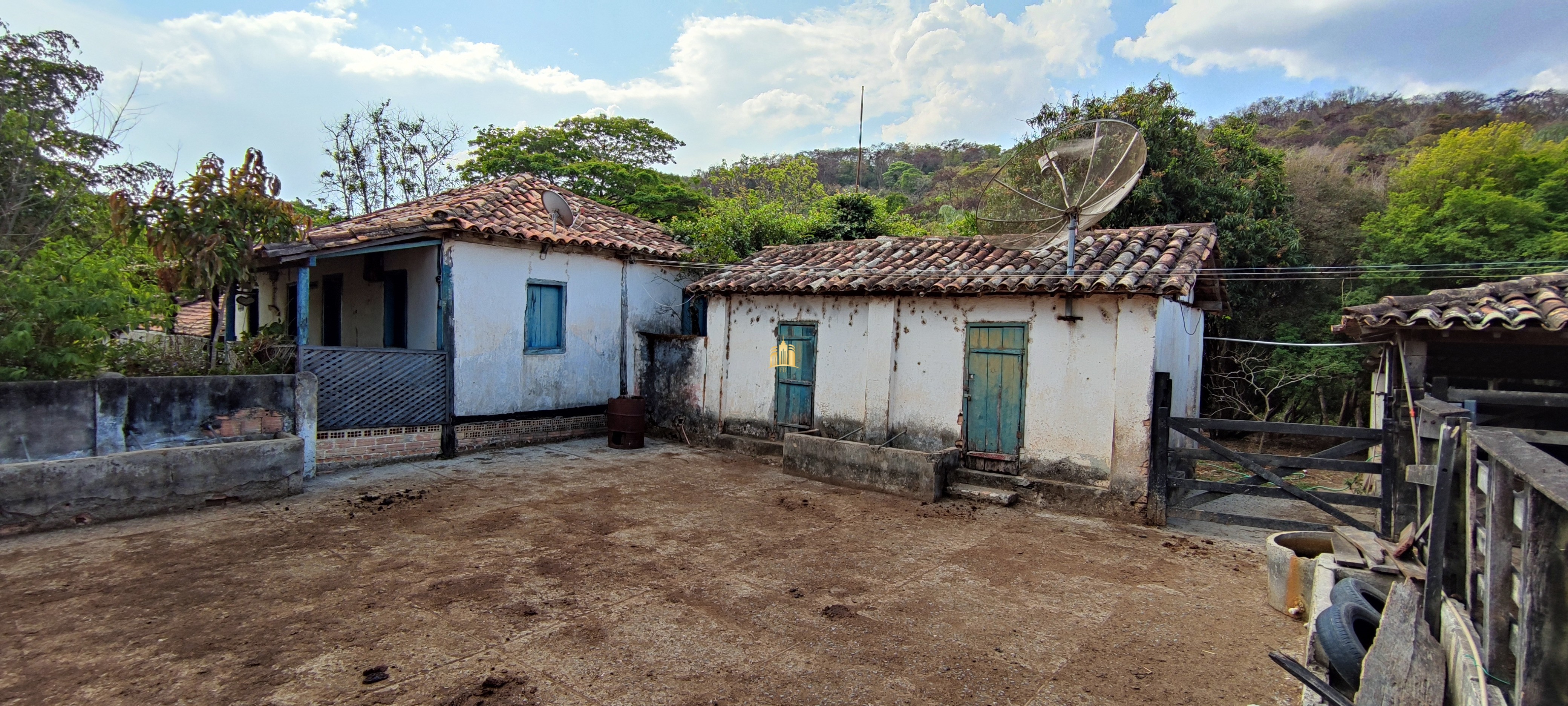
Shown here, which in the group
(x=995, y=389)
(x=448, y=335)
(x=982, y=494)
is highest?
(x=448, y=335)

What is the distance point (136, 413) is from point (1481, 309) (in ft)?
40.1

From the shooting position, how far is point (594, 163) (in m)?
25.4

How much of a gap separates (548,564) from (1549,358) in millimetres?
8852

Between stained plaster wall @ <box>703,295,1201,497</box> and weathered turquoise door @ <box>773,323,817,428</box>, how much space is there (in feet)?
0.38

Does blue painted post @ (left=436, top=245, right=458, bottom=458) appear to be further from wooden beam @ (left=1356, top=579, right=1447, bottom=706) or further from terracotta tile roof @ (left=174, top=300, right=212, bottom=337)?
wooden beam @ (left=1356, top=579, right=1447, bottom=706)

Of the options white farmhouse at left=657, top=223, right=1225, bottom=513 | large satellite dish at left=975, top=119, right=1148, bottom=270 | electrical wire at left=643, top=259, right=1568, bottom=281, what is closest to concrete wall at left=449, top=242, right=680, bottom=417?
electrical wire at left=643, top=259, right=1568, bottom=281

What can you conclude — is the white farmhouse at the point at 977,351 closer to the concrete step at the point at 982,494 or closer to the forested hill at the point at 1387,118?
the concrete step at the point at 982,494

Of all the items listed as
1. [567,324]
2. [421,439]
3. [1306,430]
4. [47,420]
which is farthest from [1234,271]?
[47,420]

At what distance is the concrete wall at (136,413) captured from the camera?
249 inches

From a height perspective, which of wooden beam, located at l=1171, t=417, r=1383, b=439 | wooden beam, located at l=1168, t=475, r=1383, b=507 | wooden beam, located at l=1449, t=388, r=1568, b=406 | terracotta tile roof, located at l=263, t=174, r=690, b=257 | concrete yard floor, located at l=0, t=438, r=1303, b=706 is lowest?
concrete yard floor, located at l=0, t=438, r=1303, b=706

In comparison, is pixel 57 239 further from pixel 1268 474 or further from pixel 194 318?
pixel 1268 474

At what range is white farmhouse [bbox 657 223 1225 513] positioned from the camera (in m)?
7.57

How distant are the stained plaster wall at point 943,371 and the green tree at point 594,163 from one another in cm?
1468

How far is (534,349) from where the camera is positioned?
10.8 m
